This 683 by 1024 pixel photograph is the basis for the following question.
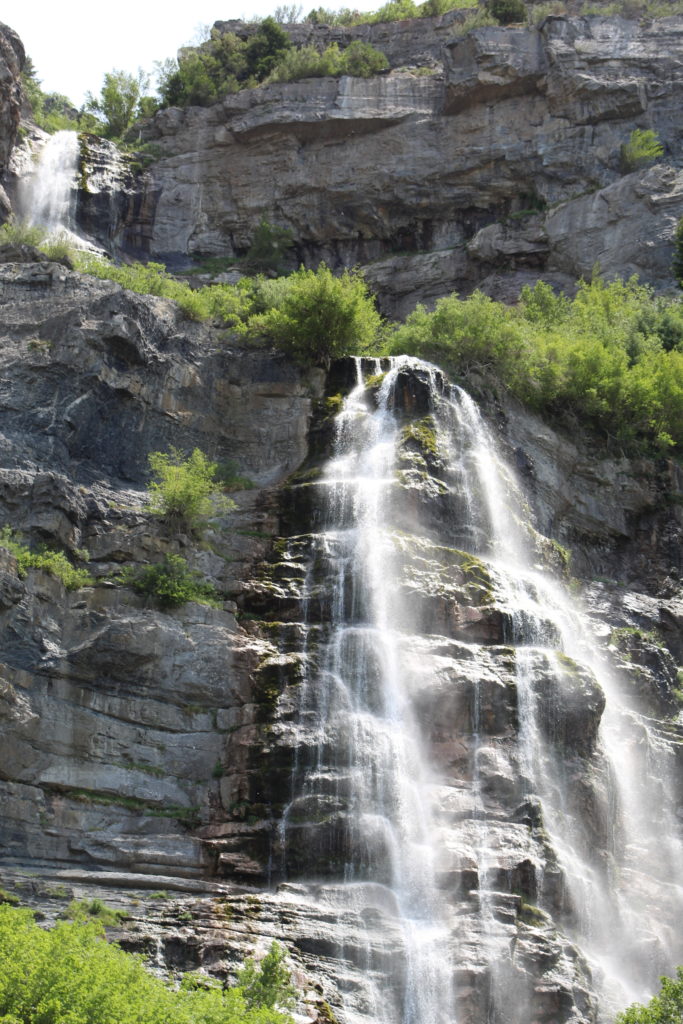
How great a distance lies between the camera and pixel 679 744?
20391mm

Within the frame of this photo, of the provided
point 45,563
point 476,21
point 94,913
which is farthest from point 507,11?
point 94,913

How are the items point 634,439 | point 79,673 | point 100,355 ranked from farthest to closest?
point 634,439
point 100,355
point 79,673

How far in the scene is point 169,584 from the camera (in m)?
19.5

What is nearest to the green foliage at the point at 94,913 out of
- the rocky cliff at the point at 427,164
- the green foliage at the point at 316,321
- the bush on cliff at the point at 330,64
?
the green foliage at the point at 316,321

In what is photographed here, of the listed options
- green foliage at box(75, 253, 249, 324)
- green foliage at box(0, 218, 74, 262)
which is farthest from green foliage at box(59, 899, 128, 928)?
green foliage at box(0, 218, 74, 262)

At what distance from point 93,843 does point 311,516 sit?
8184 mm

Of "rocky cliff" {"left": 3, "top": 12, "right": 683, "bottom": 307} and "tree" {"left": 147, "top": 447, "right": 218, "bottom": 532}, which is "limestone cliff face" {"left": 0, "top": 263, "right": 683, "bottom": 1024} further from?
"rocky cliff" {"left": 3, "top": 12, "right": 683, "bottom": 307}

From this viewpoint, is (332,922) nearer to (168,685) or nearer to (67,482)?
(168,685)

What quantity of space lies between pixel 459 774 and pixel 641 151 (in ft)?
89.9

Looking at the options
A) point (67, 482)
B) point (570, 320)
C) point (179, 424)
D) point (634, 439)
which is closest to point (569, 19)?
point (570, 320)

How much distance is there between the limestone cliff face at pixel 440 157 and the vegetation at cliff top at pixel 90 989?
2830cm

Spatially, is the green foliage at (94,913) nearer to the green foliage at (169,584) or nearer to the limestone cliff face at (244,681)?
the limestone cliff face at (244,681)

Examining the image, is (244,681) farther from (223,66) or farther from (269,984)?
(223,66)

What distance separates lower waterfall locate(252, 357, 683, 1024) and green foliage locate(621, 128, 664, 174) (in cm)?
1997
